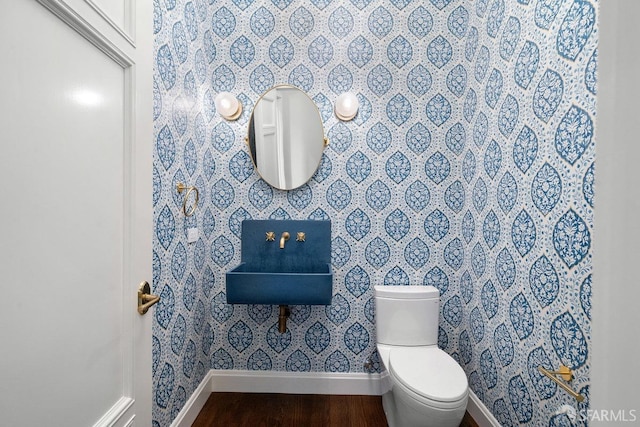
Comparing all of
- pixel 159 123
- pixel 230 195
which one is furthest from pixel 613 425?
pixel 230 195

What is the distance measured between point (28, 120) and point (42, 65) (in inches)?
4.8

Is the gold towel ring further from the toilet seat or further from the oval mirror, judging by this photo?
the toilet seat

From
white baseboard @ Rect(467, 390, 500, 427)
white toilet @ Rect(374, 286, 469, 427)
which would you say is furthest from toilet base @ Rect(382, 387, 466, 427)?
white baseboard @ Rect(467, 390, 500, 427)

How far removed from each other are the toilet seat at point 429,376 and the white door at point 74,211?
3.45 ft

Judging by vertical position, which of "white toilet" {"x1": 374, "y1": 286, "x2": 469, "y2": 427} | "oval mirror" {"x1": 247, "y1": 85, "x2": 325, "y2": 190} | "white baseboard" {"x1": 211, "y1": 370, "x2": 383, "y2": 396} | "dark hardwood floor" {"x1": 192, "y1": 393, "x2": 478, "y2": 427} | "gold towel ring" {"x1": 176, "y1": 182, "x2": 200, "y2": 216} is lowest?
"dark hardwood floor" {"x1": 192, "y1": 393, "x2": 478, "y2": 427}

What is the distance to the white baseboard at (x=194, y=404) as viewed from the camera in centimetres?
155

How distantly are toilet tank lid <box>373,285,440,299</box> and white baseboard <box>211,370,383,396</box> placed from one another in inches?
22.5

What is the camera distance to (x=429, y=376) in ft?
4.55

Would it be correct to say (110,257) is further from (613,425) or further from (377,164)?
(377,164)

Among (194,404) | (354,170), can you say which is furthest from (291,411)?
(354,170)

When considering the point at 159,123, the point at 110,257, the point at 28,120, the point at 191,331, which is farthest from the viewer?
the point at 191,331

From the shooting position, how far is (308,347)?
1.97 metres

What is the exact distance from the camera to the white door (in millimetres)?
549

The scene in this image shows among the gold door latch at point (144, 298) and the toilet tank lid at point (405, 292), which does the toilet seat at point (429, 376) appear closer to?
the toilet tank lid at point (405, 292)
